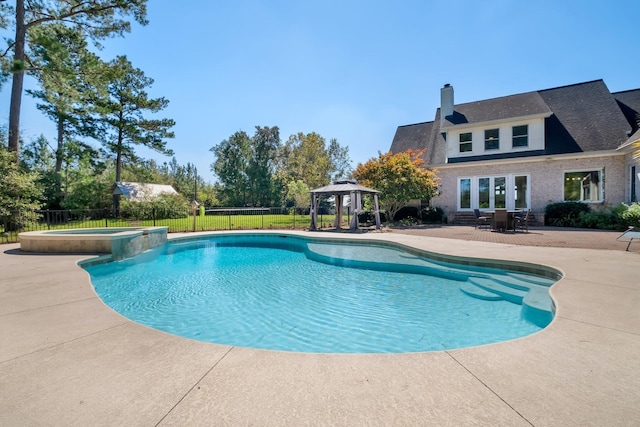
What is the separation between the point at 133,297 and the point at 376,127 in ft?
106

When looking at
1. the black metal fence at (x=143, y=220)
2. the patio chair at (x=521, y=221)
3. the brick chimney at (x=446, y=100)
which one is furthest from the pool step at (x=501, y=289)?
the brick chimney at (x=446, y=100)

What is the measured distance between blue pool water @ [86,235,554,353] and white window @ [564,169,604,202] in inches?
488

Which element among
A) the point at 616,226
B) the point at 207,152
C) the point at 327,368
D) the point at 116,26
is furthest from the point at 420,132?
the point at 207,152

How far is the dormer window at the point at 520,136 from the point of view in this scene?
52.6ft

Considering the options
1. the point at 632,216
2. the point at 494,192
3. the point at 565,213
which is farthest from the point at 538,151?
the point at 632,216

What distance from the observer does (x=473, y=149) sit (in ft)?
57.0

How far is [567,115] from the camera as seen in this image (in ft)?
52.9

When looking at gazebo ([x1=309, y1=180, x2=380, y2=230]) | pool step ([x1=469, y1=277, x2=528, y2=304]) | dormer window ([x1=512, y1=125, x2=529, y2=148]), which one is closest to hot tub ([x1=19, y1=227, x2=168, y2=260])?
gazebo ([x1=309, y1=180, x2=380, y2=230])

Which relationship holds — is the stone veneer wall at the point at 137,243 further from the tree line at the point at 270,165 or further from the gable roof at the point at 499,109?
the tree line at the point at 270,165

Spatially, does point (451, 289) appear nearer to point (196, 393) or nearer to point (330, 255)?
point (330, 255)

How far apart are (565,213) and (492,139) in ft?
19.0

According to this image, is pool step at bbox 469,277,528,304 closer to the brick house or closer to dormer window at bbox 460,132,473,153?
the brick house

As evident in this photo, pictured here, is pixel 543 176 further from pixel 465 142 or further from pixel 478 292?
pixel 478 292

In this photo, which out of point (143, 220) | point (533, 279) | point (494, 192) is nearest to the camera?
point (533, 279)
